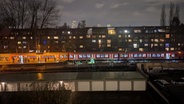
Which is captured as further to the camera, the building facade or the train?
the building facade

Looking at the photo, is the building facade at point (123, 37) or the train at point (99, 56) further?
the building facade at point (123, 37)

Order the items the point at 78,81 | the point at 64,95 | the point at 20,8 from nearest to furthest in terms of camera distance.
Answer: the point at 64,95, the point at 78,81, the point at 20,8

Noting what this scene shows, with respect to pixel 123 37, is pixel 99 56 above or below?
below

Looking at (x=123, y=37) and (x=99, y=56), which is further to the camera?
(x=123, y=37)

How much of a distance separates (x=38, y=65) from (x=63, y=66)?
159 inches

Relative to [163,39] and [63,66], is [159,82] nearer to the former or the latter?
[63,66]

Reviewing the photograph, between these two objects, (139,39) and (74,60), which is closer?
(74,60)

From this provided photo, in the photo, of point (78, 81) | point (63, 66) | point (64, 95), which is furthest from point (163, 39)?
point (64, 95)

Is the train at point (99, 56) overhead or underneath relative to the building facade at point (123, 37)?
underneath

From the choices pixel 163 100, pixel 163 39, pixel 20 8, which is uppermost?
pixel 20 8

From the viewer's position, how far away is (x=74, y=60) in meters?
36.8

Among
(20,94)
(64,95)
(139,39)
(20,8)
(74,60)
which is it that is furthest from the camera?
(139,39)

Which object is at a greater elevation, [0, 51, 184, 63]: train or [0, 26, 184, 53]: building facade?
[0, 26, 184, 53]: building facade

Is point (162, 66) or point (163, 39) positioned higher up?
point (163, 39)
